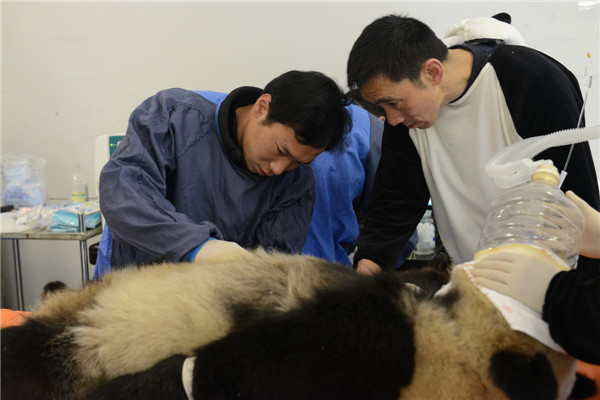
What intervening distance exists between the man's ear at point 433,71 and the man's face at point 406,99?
0.02 metres

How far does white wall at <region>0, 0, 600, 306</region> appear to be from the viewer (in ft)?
9.81

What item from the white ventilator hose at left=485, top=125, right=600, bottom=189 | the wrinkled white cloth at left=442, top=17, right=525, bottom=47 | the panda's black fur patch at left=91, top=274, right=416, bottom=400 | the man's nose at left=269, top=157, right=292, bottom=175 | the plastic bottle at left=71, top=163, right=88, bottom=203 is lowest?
the plastic bottle at left=71, top=163, right=88, bottom=203

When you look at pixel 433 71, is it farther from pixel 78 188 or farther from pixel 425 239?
pixel 78 188

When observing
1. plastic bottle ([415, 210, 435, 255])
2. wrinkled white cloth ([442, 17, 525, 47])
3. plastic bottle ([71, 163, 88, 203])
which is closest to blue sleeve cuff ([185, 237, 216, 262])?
wrinkled white cloth ([442, 17, 525, 47])

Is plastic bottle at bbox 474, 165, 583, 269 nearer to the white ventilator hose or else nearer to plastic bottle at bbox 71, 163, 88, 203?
the white ventilator hose

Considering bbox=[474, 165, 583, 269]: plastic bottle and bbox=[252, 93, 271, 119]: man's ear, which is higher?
bbox=[252, 93, 271, 119]: man's ear

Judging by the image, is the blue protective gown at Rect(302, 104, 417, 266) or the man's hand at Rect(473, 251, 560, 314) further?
the blue protective gown at Rect(302, 104, 417, 266)

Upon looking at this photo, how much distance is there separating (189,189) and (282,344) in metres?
0.80

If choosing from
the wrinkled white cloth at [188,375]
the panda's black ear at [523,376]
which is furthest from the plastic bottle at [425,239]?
the wrinkled white cloth at [188,375]

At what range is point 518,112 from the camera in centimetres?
125

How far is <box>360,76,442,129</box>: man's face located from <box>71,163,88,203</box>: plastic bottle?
7.43 feet

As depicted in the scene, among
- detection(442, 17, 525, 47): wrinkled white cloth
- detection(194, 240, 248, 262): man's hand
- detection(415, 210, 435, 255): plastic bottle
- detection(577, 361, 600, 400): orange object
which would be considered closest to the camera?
detection(577, 361, 600, 400): orange object

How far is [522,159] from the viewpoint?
881mm

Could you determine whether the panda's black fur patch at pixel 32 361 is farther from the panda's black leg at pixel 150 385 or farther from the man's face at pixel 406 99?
the man's face at pixel 406 99
